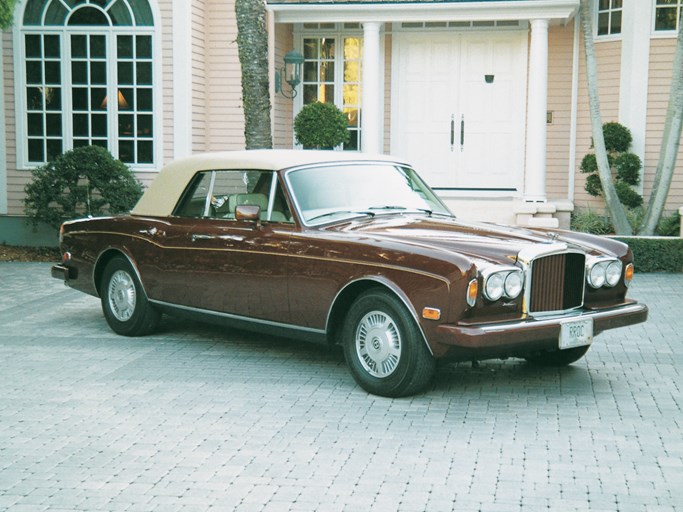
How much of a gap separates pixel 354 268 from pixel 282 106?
37.5ft

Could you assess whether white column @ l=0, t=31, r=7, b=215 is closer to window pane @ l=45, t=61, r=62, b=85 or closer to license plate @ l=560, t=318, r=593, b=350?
window pane @ l=45, t=61, r=62, b=85

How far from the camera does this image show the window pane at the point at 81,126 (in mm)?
15969

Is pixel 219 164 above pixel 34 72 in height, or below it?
below

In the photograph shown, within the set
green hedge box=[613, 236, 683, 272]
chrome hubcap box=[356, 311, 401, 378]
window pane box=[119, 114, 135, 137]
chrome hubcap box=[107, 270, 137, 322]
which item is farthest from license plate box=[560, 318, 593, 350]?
window pane box=[119, 114, 135, 137]

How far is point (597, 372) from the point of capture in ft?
24.3

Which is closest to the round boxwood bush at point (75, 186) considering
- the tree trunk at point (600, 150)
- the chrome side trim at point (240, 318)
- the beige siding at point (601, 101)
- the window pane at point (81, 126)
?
the window pane at point (81, 126)

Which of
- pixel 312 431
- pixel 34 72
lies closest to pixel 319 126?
pixel 34 72

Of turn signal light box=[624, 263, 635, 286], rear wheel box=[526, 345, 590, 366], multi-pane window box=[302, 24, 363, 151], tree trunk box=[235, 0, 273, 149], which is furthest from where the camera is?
multi-pane window box=[302, 24, 363, 151]

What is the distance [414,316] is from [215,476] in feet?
6.05

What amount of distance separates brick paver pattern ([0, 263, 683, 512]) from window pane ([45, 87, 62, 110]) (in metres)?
8.25

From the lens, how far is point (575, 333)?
21.0 ft

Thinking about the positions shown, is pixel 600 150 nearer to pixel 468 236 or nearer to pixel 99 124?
pixel 99 124

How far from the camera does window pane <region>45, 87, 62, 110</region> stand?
16.0 m

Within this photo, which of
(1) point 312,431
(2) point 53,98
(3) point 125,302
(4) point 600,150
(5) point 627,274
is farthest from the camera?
(2) point 53,98
